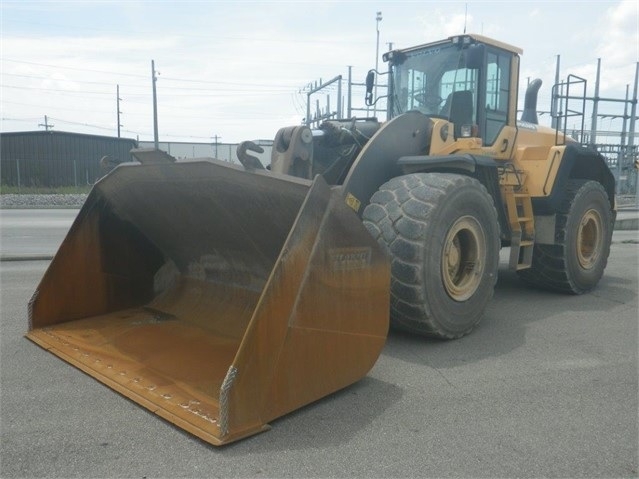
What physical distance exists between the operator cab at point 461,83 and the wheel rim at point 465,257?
1.38 metres

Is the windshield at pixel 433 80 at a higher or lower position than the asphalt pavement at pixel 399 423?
higher

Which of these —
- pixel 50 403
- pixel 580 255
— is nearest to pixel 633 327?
pixel 580 255

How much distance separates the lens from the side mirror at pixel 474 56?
5.92 metres

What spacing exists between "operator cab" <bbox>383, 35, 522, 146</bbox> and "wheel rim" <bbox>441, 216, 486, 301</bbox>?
1378mm

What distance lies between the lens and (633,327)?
5.46 m

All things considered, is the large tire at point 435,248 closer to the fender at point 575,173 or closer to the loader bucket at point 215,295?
the loader bucket at point 215,295

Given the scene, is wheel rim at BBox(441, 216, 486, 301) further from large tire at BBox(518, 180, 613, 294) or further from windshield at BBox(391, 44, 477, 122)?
large tire at BBox(518, 180, 613, 294)

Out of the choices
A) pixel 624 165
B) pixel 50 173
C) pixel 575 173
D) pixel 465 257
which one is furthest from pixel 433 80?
pixel 50 173

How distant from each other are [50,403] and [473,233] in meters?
3.51

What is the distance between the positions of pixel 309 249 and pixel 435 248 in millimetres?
1521

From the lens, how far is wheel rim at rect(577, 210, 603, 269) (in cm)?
720

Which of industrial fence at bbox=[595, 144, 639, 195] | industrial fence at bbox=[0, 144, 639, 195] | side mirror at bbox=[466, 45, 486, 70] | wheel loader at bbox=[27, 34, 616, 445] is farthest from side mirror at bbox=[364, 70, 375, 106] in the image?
industrial fence at bbox=[0, 144, 639, 195]

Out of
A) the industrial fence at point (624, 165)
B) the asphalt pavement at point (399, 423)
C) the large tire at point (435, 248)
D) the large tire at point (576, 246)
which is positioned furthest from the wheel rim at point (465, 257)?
the industrial fence at point (624, 165)

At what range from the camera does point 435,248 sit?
A: 4.43 metres
